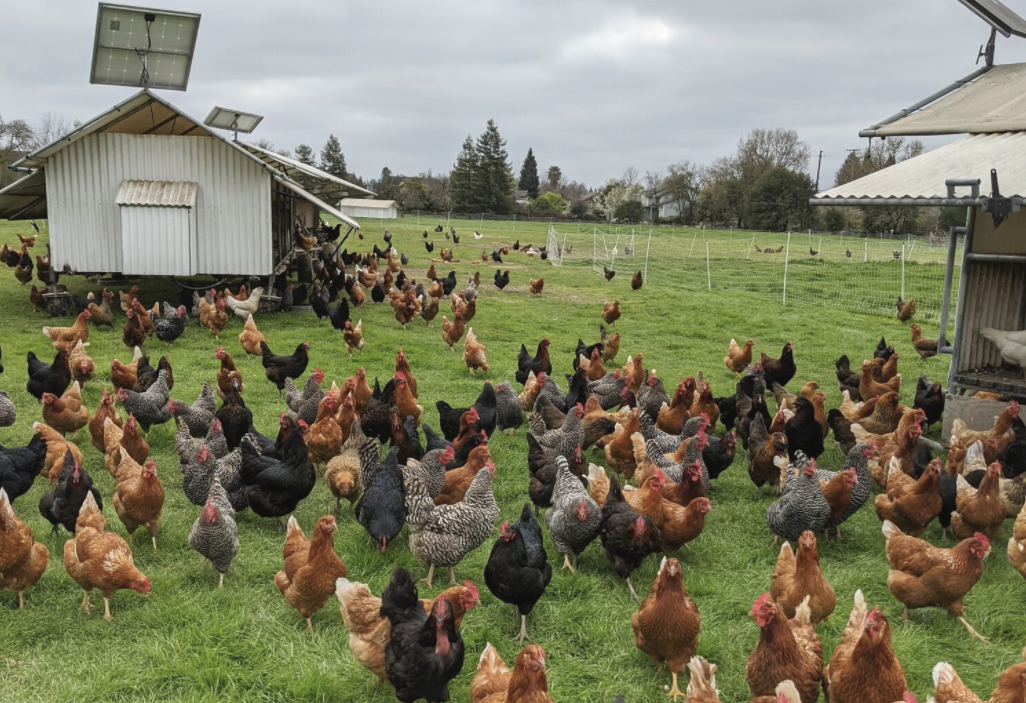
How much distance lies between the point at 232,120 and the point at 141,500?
53.9ft

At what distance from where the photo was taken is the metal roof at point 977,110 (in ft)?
25.9

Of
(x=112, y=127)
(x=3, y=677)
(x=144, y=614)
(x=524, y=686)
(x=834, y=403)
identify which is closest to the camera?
(x=524, y=686)

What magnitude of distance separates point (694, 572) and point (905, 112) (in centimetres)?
653

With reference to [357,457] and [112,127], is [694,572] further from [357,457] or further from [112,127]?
[112,127]

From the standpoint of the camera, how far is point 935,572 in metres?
4.70

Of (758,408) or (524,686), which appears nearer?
(524,686)

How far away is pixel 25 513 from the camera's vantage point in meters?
6.18

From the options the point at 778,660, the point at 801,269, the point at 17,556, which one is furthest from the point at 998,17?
the point at 801,269

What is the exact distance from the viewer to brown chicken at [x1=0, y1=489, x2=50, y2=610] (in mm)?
4664

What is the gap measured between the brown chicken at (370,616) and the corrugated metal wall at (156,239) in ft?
38.8

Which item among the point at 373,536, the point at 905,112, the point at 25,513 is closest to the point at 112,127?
the point at 25,513

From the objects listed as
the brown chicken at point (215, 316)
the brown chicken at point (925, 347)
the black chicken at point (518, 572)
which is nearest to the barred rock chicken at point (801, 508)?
the black chicken at point (518, 572)

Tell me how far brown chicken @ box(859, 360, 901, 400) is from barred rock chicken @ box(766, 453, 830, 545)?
13.7ft

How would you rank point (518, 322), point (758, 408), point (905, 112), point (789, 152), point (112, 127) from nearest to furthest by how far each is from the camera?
point (758, 408) → point (905, 112) → point (112, 127) → point (518, 322) → point (789, 152)
